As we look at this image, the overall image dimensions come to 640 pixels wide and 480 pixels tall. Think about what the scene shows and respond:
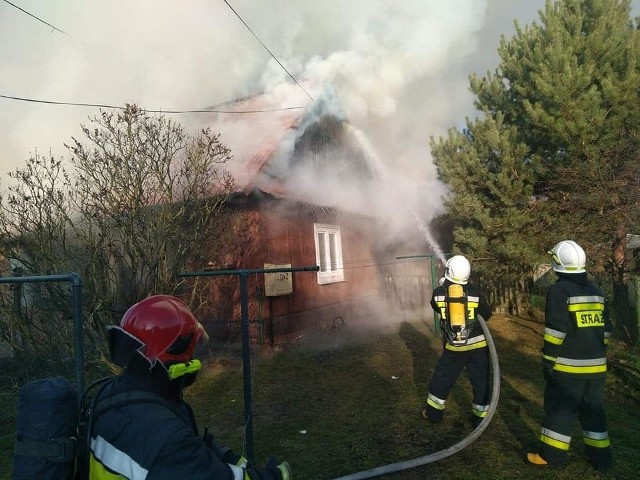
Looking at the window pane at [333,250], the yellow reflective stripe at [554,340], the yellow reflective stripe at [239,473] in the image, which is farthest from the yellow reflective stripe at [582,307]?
the window pane at [333,250]

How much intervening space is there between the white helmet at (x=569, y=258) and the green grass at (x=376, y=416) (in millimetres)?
1649

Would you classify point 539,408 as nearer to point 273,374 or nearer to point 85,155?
point 273,374

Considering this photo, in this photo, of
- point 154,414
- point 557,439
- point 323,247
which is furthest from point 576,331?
point 323,247

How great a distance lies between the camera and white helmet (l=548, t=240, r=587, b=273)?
381 centimetres

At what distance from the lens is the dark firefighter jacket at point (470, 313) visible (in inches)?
186

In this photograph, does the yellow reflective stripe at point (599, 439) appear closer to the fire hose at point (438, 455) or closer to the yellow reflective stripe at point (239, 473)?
the fire hose at point (438, 455)

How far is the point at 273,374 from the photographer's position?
6.95 meters

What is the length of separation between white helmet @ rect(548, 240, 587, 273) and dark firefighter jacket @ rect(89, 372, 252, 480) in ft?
11.1

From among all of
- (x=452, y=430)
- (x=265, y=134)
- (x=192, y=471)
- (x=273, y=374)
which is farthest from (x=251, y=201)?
(x=192, y=471)

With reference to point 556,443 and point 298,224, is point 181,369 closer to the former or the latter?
point 556,443

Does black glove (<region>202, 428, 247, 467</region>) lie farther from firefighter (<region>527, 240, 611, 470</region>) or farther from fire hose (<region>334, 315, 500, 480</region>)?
firefighter (<region>527, 240, 611, 470</region>)

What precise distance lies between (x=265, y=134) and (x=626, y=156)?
22.4ft

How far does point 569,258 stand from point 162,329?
3513mm

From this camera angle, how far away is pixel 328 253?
1091cm
